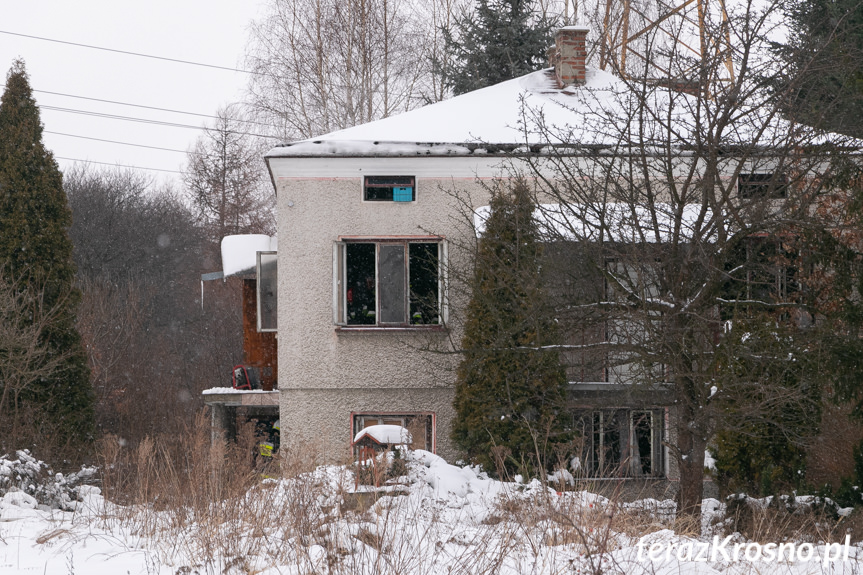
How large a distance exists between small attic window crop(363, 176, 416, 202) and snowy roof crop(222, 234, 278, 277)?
7.42 ft

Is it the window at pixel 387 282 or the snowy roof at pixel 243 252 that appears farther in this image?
the snowy roof at pixel 243 252

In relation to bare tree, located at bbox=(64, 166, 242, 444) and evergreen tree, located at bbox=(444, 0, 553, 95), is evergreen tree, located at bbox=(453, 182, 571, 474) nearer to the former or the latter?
bare tree, located at bbox=(64, 166, 242, 444)

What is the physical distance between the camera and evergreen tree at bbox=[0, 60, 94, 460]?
14141 millimetres

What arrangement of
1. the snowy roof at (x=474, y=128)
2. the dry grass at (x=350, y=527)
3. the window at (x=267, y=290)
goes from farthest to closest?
the window at (x=267, y=290), the snowy roof at (x=474, y=128), the dry grass at (x=350, y=527)

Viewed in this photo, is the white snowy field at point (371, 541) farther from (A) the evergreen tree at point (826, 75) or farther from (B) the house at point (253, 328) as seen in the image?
(B) the house at point (253, 328)

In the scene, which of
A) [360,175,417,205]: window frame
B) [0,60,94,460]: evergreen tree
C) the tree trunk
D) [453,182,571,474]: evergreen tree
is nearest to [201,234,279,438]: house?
[360,175,417,205]: window frame

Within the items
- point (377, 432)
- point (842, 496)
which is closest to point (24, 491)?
point (377, 432)

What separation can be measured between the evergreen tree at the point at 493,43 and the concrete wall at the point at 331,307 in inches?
426

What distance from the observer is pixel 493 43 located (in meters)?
23.5

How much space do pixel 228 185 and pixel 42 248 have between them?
63.8ft

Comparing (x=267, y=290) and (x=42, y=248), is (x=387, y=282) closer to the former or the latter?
(x=267, y=290)

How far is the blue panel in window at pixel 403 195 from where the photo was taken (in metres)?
13.2

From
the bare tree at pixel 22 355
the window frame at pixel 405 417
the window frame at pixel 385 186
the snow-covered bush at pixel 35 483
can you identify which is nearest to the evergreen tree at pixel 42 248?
the bare tree at pixel 22 355

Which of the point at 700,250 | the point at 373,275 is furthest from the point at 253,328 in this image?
the point at 700,250
